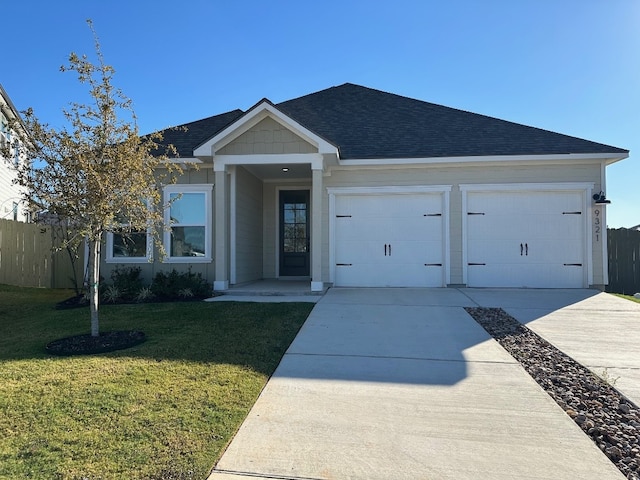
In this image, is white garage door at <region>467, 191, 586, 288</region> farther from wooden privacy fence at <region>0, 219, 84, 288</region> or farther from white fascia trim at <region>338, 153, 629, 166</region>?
wooden privacy fence at <region>0, 219, 84, 288</region>

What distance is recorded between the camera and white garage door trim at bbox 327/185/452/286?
9547 millimetres

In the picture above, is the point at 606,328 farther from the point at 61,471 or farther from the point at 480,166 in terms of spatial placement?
the point at 61,471

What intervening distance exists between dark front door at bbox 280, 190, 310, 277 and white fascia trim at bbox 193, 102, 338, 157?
126 inches

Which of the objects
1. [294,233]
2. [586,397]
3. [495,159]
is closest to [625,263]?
[495,159]

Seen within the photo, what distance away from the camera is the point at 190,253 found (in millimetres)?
9594

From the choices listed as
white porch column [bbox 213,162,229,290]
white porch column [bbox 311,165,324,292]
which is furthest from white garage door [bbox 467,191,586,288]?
white porch column [bbox 213,162,229,290]

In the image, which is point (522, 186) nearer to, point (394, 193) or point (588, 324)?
point (394, 193)

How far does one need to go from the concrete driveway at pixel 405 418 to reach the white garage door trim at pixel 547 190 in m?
4.30

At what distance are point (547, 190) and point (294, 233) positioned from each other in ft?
21.9

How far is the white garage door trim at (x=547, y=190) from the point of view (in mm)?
9242

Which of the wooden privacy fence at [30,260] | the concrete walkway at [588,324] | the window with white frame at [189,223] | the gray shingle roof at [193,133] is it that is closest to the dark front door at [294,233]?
the gray shingle roof at [193,133]

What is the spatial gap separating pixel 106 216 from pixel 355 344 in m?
3.47

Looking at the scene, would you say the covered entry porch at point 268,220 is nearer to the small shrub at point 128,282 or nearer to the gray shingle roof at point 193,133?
the gray shingle roof at point 193,133

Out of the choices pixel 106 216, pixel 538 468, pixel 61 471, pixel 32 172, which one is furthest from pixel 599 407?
pixel 32 172
